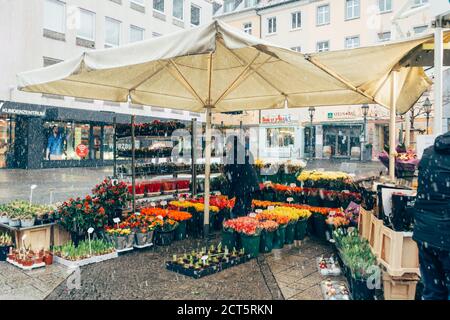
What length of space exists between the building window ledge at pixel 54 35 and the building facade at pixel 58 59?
0.05m

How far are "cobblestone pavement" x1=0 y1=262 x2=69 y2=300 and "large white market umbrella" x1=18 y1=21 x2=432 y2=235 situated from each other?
2.55 meters

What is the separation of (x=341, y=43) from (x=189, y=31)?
A: 1264 inches

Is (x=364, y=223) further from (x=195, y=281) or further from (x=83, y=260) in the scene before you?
(x=83, y=260)

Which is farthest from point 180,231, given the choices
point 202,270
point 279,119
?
point 279,119

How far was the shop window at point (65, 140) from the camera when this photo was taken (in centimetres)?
2342

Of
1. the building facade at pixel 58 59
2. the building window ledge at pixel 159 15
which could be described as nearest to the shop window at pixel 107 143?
the building facade at pixel 58 59

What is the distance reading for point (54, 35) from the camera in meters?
22.4

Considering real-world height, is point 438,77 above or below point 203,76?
below

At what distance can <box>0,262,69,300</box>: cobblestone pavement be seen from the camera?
426 cm

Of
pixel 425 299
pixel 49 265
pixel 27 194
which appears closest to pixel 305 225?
pixel 425 299

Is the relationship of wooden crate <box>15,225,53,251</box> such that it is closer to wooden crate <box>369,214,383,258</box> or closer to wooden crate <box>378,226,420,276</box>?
wooden crate <box>369,214,383,258</box>

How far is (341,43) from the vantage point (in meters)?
33.3

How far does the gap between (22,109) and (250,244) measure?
18.7 metres

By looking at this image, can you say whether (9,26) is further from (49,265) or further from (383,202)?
(383,202)
